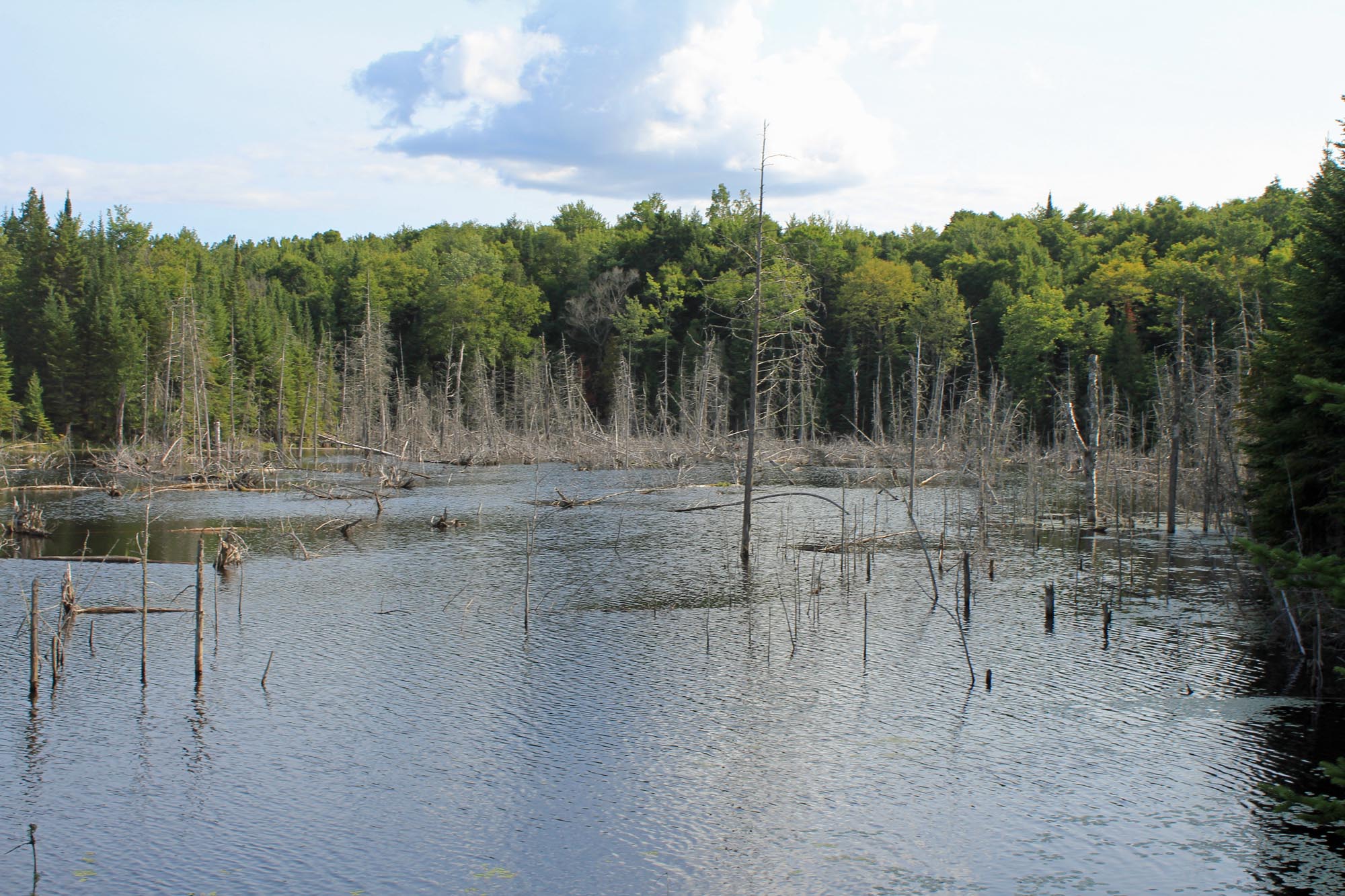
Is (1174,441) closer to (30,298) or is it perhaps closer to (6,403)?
(6,403)

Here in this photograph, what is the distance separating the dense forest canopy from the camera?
68.2m

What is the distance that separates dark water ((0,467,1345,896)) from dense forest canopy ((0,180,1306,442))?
1305 inches

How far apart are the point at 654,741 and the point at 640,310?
76.9 m

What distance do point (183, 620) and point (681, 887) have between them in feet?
48.1

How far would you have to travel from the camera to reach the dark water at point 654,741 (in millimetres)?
10773

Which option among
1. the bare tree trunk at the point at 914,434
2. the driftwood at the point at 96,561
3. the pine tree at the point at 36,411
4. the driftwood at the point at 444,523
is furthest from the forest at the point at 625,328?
the driftwood at the point at 96,561

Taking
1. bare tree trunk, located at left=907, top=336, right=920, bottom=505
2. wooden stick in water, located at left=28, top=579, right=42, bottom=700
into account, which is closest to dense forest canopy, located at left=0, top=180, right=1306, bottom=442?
bare tree trunk, located at left=907, top=336, right=920, bottom=505

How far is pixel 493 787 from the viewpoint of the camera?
41.8 feet

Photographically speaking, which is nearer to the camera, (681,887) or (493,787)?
(681,887)

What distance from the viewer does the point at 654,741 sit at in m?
14.4

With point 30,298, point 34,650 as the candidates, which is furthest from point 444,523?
point 30,298

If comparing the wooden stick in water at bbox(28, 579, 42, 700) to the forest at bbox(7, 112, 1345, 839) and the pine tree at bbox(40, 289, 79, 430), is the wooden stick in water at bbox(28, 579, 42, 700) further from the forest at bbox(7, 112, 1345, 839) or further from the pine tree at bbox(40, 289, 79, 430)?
the pine tree at bbox(40, 289, 79, 430)

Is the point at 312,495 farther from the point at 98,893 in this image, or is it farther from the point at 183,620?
the point at 98,893

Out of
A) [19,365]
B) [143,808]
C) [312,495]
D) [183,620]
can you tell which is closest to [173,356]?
[19,365]
